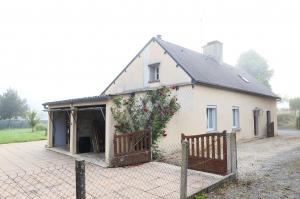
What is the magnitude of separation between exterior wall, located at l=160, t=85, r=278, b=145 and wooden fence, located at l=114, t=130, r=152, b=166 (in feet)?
4.46

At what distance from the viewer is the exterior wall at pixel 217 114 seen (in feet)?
31.2

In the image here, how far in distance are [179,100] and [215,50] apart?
8758 mm

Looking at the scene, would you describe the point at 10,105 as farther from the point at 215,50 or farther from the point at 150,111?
the point at 150,111

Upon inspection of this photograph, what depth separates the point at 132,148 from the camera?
696 cm

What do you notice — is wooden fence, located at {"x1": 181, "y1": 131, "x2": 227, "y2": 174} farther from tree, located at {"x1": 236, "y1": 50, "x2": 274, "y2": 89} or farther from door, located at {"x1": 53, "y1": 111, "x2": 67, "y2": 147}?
tree, located at {"x1": 236, "y1": 50, "x2": 274, "y2": 89}

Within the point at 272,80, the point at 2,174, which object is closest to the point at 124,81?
the point at 2,174

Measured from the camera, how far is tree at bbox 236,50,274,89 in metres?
38.1

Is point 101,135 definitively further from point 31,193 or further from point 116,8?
point 116,8

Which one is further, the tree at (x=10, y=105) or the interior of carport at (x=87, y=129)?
the tree at (x=10, y=105)

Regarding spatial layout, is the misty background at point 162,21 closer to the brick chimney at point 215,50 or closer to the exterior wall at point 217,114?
the brick chimney at point 215,50

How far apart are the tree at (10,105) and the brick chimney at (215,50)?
35469 mm

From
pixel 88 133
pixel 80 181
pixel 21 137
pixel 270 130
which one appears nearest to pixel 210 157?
pixel 80 181

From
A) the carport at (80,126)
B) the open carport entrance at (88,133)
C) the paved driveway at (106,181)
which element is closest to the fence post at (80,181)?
the paved driveway at (106,181)

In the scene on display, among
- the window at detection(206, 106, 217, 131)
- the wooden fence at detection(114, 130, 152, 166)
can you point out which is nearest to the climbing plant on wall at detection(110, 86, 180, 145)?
the wooden fence at detection(114, 130, 152, 166)
